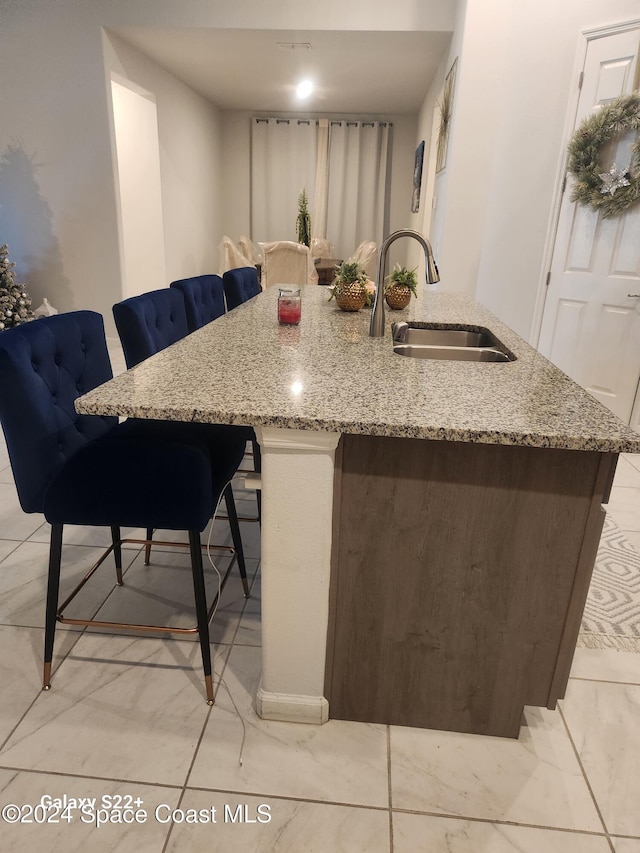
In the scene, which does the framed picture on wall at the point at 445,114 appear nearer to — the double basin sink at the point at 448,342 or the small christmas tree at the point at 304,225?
the double basin sink at the point at 448,342

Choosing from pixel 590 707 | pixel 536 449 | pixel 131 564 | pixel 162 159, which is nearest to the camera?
pixel 536 449

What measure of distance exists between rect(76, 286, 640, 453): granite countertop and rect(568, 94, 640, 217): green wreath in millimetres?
2064

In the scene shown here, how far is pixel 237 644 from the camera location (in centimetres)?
168

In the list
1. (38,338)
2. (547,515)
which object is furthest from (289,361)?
(547,515)

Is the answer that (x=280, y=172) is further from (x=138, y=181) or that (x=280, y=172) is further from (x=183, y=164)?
(x=138, y=181)

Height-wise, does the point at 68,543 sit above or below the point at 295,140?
below

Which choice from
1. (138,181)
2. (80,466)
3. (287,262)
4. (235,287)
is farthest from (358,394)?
(138,181)

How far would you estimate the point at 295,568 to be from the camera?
129 centimetres

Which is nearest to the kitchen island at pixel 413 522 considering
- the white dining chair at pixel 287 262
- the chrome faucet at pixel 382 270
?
the chrome faucet at pixel 382 270

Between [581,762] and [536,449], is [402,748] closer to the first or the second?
[581,762]

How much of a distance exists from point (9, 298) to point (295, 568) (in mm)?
3982

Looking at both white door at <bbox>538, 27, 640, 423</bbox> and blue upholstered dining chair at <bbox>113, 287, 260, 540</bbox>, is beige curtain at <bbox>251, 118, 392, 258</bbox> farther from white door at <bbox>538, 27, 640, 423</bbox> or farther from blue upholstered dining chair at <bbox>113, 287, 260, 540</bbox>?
blue upholstered dining chair at <bbox>113, 287, 260, 540</bbox>

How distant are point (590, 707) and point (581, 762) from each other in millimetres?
197

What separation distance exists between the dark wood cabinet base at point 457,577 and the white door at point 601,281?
8.84ft
